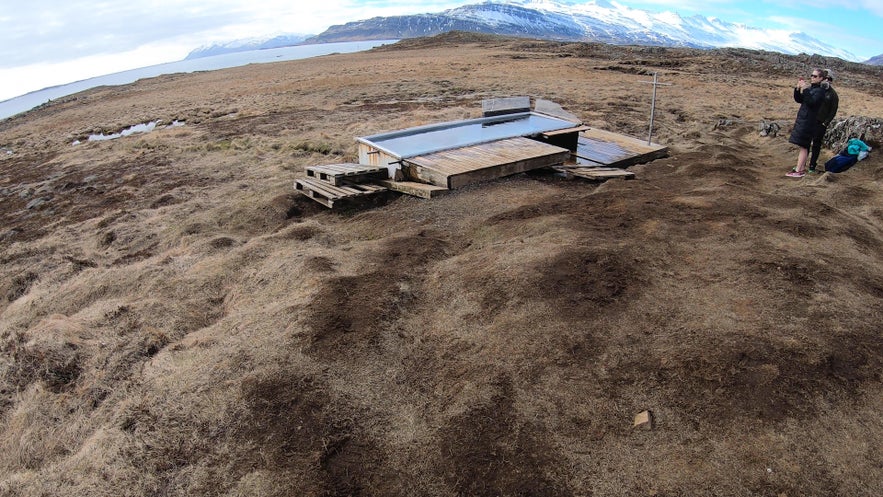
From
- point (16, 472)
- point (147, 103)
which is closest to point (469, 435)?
point (16, 472)

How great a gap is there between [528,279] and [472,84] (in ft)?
79.9

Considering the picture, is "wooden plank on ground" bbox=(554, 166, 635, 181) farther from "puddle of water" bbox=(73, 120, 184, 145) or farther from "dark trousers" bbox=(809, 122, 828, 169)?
"puddle of water" bbox=(73, 120, 184, 145)

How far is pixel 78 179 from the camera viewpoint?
45.1ft

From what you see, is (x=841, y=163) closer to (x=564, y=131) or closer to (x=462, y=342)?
(x=564, y=131)

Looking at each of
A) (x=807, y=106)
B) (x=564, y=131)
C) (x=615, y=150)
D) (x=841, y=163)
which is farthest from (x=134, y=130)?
(x=841, y=163)

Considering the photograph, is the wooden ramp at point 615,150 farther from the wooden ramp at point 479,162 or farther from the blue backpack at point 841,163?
the blue backpack at point 841,163

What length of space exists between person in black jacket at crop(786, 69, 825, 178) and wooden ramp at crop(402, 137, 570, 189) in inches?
160

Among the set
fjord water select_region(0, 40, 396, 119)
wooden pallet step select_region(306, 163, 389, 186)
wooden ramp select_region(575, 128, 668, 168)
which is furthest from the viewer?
fjord water select_region(0, 40, 396, 119)

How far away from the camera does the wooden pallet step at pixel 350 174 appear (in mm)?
9523

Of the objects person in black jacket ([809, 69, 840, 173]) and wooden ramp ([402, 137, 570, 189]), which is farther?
wooden ramp ([402, 137, 570, 189])

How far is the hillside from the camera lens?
3514 millimetres

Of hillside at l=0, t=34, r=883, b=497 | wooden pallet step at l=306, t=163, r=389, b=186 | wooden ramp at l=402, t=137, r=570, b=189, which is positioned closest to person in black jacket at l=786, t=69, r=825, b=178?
hillside at l=0, t=34, r=883, b=497

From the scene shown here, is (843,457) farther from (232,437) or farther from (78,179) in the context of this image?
(78,179)

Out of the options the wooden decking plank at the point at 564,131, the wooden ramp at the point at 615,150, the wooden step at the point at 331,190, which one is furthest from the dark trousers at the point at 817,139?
the wooden step at the point at 331,190
